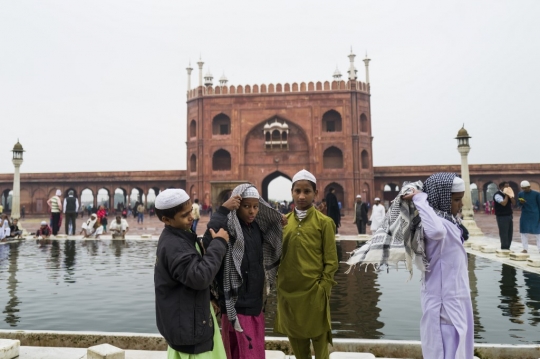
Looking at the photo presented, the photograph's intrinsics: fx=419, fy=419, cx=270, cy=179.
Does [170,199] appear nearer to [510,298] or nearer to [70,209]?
[510,298]

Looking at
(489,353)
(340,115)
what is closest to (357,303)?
(489,353)

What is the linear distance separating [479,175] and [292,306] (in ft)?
106

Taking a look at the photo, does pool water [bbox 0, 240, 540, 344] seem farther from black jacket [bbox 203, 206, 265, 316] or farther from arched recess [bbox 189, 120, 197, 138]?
arched recess [bbox 189, 120, 197, 138]

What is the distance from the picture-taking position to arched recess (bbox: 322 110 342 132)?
29672 mm

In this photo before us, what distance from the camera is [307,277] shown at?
2566 millimetres

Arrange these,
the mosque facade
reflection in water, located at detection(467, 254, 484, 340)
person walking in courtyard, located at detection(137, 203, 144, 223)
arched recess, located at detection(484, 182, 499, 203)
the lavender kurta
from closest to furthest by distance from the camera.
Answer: the lavender kurta → reflection in water, located at detection(467, 254, 484, 340) → person walking in courtyard, located at detection(137, 203, 144, 223) → the mosque facade → arched recess, located at detection(484, 182, 499, 203)

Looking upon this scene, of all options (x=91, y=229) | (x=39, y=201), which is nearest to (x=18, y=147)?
(x=91, y=229)

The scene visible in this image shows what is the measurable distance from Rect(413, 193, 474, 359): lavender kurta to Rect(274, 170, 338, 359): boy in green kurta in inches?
22.0

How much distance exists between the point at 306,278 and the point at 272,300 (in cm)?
286

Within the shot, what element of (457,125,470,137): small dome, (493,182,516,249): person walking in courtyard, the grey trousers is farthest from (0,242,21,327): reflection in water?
(457,125,470,137): small dome

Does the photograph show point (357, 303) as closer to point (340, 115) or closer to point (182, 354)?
point (182, 354)

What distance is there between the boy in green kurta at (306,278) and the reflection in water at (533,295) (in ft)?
8.60

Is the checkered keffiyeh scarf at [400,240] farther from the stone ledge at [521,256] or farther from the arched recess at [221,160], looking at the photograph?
the arched recess at [221,160]

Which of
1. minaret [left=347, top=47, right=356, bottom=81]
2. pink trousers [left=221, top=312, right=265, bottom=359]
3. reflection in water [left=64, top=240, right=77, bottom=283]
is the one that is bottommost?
Result: reflection in water [left=64, top=240, right=77, bottom=283]
